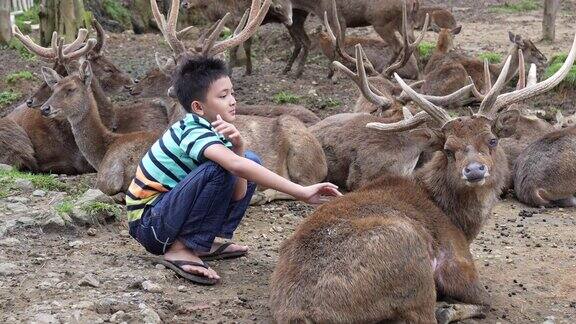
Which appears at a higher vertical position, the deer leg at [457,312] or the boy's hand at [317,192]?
the boy's hand at [317,192]

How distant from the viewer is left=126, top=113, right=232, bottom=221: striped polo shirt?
5.70 metres

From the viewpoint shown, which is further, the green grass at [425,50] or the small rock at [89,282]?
the green grass at [425,50]

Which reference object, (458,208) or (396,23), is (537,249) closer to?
(458,208)

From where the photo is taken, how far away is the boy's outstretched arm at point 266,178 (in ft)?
17.9

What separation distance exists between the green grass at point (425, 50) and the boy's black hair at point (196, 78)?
9.90 metres

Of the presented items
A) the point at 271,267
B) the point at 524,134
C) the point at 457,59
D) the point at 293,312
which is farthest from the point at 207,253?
the point at 457,59

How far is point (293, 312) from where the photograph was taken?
4.98 metres

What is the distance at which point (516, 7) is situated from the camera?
69.7ft

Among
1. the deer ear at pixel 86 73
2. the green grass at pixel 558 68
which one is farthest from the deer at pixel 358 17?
the deer ear at pixel 86 73

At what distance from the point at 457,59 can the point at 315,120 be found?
459cm

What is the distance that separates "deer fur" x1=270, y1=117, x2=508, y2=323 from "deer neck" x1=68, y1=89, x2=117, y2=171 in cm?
401

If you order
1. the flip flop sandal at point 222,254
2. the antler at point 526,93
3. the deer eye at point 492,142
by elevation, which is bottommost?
the flip flop sandal at point 222,254

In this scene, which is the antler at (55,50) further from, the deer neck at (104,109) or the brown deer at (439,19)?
the brown deer at (439,19)

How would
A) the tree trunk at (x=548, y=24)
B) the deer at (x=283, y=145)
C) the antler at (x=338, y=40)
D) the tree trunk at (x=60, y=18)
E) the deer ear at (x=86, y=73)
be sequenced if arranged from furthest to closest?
the tree trunk at (x=548, y=24)
the tree trunk at (x=60, y=18)
the antler at (x=338, y=40)
the deer ear at (x=86, y=73)
the deer at (x=283, y=145)
